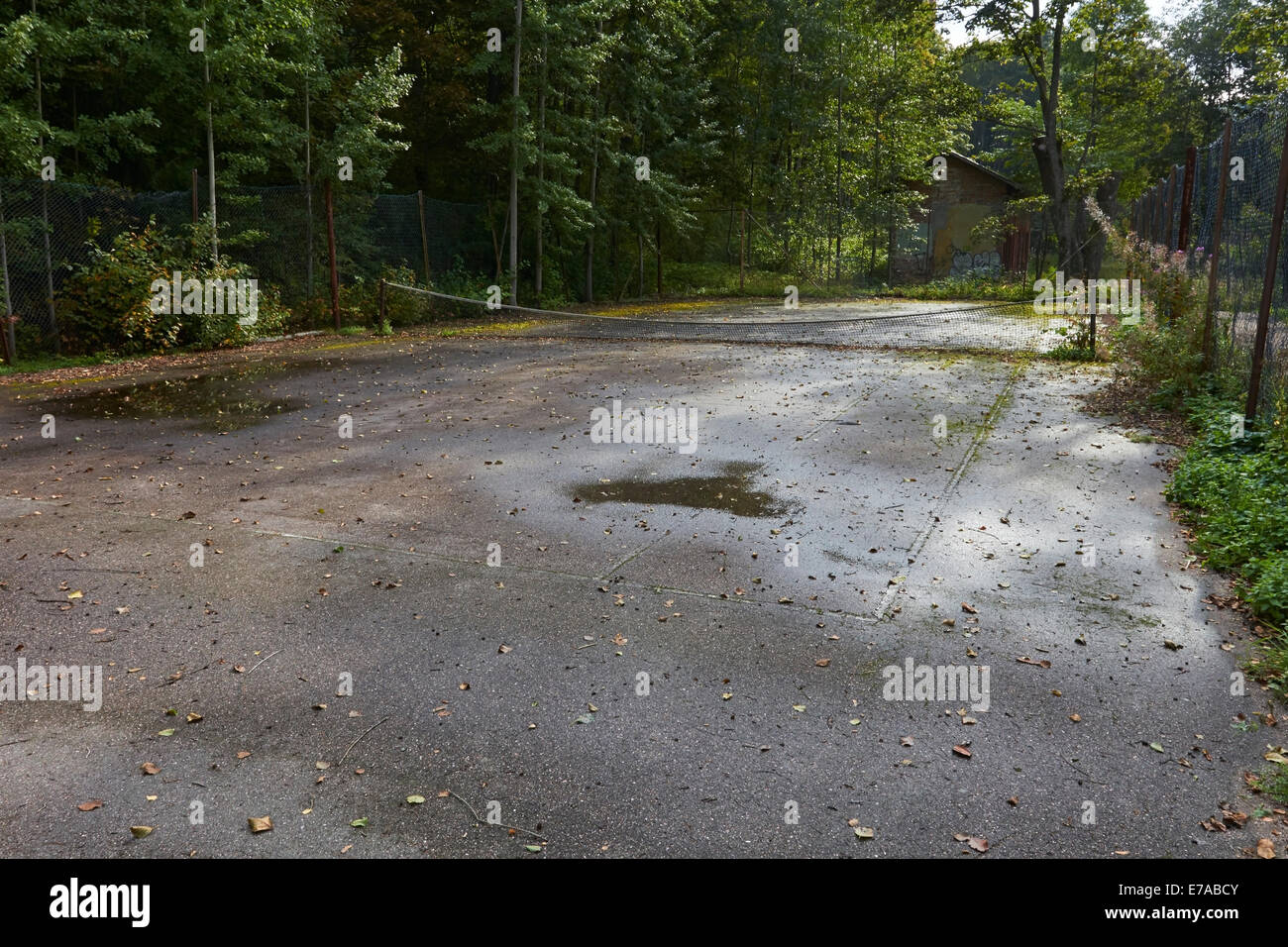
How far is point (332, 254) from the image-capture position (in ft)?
53.0

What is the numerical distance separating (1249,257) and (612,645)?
7692 millimetres

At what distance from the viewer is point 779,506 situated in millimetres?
6566

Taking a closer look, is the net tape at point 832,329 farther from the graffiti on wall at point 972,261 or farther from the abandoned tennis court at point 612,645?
the graffiti on wall at point 972,261

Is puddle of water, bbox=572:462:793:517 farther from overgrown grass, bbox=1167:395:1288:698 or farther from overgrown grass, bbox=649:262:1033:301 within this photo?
overgrown grass, bbox=649:262:1033:301

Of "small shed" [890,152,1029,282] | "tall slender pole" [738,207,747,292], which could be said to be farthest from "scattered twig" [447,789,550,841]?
"small shed" [890,152,1029,282]

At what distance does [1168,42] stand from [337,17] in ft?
188

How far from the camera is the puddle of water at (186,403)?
960cm

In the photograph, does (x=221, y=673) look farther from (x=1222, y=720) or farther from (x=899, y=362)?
(x=899, y=362)

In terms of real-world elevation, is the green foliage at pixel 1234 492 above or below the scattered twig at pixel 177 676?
above

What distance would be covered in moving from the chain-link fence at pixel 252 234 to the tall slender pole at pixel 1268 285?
46.8 feet

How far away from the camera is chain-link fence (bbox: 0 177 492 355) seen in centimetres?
1276

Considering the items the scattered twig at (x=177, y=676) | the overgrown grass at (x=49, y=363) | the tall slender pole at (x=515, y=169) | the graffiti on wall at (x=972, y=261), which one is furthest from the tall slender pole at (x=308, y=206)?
the graffiti on wall at (x=972, y=261)

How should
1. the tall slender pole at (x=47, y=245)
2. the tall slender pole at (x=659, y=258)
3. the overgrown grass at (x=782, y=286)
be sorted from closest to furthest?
1. the tall slender pole at (x=47, y=245)
2. the tall slender pole at (x=659, y=258)
3. the overgrown grass at (x=782, y=286)

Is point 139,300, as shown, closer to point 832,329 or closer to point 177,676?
point 177,676
